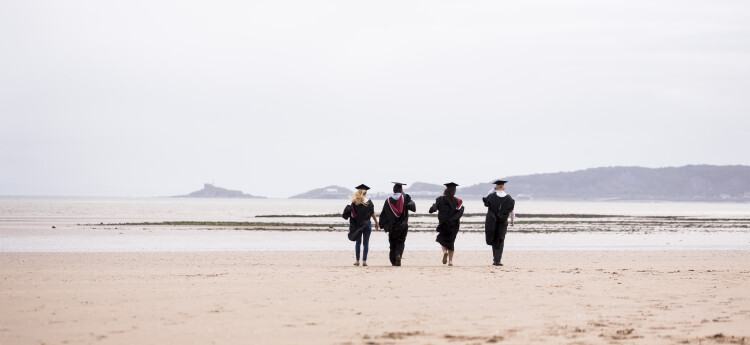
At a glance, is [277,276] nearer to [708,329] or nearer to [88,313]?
[88,313]

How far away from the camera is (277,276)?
13781mm

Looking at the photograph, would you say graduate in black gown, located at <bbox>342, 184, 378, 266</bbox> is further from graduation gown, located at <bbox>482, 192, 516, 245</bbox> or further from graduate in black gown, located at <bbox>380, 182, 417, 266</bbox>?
graduation gown, located at <bbox>482, 192, 516, 245</bbox>

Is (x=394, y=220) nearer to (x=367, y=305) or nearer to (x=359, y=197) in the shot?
(x=359, y=197)

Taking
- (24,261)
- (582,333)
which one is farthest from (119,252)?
(582,333)

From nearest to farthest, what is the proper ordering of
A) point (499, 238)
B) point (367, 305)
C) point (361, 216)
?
point (367, 305) → point (361, 216) → point (499, 238)

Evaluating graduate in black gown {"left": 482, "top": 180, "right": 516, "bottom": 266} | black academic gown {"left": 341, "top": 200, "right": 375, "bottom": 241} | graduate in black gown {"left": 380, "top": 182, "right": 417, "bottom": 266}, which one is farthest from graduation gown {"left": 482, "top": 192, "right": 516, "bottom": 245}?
black academic gown {"left": 341, "top": 200, "right": 375, "bottom": 241}

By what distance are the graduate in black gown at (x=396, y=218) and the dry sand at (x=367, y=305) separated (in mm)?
951

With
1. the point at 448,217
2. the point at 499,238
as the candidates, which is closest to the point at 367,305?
the point at 448,217

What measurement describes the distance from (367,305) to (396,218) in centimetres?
653

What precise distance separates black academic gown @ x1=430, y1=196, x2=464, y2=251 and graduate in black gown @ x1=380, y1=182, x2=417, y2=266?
0.60m

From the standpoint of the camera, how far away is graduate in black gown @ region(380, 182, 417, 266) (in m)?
16.8

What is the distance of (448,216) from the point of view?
663 inches

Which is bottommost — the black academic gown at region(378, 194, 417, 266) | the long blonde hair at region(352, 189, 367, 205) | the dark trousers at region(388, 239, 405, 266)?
the dark trousers at region(388, 239, 405, 266)

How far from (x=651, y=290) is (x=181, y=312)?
6.86 m
